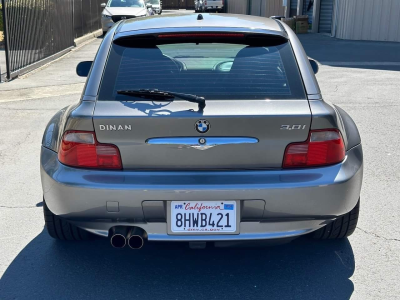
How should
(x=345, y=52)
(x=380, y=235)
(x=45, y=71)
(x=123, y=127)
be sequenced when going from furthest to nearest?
(x=345, y=52) → (x=45, y=71) → (x=380, y=235) → (x=123, y=127)

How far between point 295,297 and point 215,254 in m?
0.78

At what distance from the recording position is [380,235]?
14.2 feet

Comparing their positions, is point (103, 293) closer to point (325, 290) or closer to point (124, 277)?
point (124, 277)

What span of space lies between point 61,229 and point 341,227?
1929 millimetres

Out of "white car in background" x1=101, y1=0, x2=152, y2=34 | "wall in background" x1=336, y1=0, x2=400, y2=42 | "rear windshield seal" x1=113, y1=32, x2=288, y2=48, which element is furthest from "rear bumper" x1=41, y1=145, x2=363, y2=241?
"white car in background" x1=101, y1=0, x2=152, y2=34

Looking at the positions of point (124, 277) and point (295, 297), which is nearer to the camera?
point (295, 297)

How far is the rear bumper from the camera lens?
326cm

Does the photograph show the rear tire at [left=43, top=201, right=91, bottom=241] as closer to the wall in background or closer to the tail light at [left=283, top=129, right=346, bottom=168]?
the tail light at [left=283, top=129, right=346, bottom=168]

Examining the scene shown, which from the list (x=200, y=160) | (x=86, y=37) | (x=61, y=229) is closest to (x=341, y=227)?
(x=200, y=160)

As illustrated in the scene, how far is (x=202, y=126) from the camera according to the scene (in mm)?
3299

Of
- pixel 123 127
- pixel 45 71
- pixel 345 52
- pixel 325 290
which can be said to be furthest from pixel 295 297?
pixel 345 52

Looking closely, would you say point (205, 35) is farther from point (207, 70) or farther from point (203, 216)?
point (203, 216)

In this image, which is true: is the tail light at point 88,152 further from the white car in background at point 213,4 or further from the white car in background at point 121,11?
the white car in background at point 213,4

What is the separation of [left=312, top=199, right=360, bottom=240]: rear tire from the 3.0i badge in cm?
124
